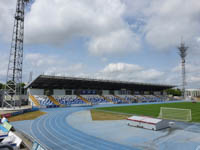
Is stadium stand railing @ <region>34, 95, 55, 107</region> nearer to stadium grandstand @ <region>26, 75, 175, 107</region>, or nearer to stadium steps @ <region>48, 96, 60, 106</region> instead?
stadium grandstand @ <region>26, 75, 175, 107</region>

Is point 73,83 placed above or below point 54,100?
above

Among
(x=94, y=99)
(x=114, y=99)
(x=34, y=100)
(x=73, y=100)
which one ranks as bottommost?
(x=114, y=99)

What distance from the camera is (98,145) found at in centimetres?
1266

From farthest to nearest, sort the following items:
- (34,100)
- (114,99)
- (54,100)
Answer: (114,99)
(54,100)
(34,100)

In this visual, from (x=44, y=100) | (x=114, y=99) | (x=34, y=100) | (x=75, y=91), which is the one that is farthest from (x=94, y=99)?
(x=34, y=100)

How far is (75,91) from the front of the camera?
58.2m

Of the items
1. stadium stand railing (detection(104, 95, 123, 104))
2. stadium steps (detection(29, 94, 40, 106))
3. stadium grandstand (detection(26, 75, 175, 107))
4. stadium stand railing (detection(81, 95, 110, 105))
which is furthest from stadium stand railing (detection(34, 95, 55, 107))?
stadium stand railing (detection(104, 95, 123, 104))

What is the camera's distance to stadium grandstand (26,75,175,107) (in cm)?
4716

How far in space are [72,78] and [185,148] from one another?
140ft

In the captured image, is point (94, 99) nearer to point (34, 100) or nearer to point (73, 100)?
point (73, 100)

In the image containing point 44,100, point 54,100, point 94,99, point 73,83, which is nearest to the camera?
point 44,100

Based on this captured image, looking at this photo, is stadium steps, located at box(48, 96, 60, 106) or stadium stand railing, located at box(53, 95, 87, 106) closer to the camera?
stadium steps, located at box(48, 96, 60, 106)

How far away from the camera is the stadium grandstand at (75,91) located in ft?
155

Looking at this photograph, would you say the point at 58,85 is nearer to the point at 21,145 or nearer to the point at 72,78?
the point at 72,78
